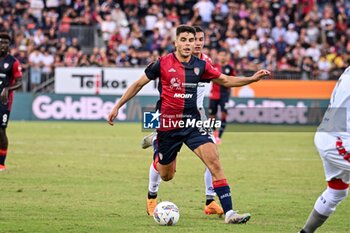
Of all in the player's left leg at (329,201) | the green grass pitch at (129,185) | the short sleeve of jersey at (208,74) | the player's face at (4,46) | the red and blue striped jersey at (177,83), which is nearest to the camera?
the player's left leg at (329,201)

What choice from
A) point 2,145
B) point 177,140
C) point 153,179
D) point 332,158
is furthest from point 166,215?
point 2,145

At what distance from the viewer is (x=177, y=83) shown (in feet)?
35.8

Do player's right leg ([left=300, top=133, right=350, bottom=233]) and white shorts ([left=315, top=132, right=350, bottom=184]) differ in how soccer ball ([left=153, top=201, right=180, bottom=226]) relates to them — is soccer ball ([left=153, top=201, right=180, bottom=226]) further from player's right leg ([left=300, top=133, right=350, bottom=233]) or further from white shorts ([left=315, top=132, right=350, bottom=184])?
white shorts ([left=315, top=132, right=350, bottom=184])

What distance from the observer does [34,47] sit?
35156 millimetres

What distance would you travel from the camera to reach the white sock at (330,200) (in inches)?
349

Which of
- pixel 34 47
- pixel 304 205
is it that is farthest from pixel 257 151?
pixel 34 47

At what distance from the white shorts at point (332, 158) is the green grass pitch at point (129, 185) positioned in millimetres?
1710

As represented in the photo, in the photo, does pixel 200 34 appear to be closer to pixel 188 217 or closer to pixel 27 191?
pixel 188 217

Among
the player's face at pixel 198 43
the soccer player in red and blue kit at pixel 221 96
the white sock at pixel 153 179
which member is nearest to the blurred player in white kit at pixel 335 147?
the white sock at pixel 153 179

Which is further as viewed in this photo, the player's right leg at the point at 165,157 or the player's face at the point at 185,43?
the player's right leg at the point at 165,157

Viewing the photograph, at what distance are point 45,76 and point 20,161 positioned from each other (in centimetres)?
1471

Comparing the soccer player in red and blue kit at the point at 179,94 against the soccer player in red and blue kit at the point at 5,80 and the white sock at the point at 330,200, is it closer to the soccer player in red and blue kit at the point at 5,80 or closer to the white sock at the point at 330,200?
the white sock at the point at 330,200

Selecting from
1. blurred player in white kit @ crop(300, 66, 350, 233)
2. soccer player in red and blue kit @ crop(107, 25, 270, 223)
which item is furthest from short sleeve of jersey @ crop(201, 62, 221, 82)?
blurred player in white kit @ crop(300, 66, 350, 233)

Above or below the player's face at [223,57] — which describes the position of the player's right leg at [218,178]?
above
